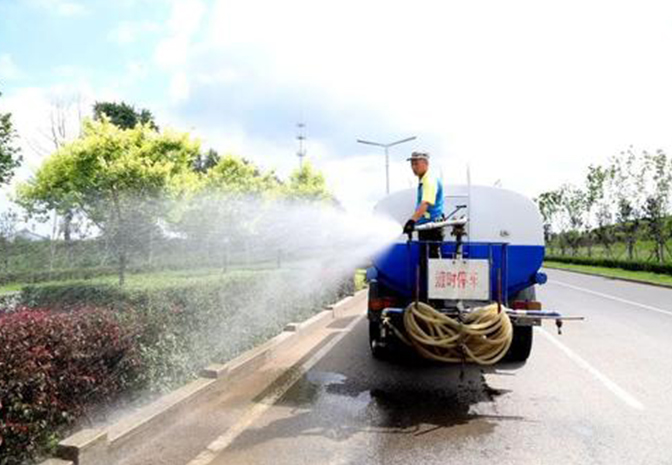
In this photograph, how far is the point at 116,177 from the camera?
12.8 m

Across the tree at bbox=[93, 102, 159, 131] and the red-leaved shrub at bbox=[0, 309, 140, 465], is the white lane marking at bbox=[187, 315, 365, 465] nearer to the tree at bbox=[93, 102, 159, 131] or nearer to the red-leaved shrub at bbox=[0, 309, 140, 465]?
the red-leaved shrub at bbox=[0, 309, 140, 465]

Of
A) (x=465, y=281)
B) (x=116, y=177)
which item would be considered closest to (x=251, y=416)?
(x=465, y=281)

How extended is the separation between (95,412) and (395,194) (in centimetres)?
415

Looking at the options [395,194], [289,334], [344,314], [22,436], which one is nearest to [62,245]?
[344,314]

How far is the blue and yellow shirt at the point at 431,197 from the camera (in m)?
5.74

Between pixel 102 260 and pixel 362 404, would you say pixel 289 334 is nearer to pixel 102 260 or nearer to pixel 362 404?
pixel 362 404

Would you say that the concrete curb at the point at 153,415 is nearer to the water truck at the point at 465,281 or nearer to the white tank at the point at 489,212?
the water truck at the point at 465,281

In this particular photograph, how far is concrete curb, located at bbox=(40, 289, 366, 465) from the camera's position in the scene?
3471 millimetres

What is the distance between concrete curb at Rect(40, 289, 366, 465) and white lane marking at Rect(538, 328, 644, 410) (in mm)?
3936

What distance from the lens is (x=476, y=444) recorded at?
4.26m

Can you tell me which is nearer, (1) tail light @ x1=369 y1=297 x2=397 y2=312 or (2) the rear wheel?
(1) tail light @ x1=369 y1=297 x2=397 y2=312

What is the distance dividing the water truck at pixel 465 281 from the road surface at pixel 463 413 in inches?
19.2

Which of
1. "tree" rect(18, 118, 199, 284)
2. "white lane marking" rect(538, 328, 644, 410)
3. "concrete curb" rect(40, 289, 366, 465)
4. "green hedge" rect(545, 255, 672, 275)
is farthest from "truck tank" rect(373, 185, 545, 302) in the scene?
"green hedge" rect(545, 255, 672, 275)

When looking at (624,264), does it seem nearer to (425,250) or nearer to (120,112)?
(425,250)
